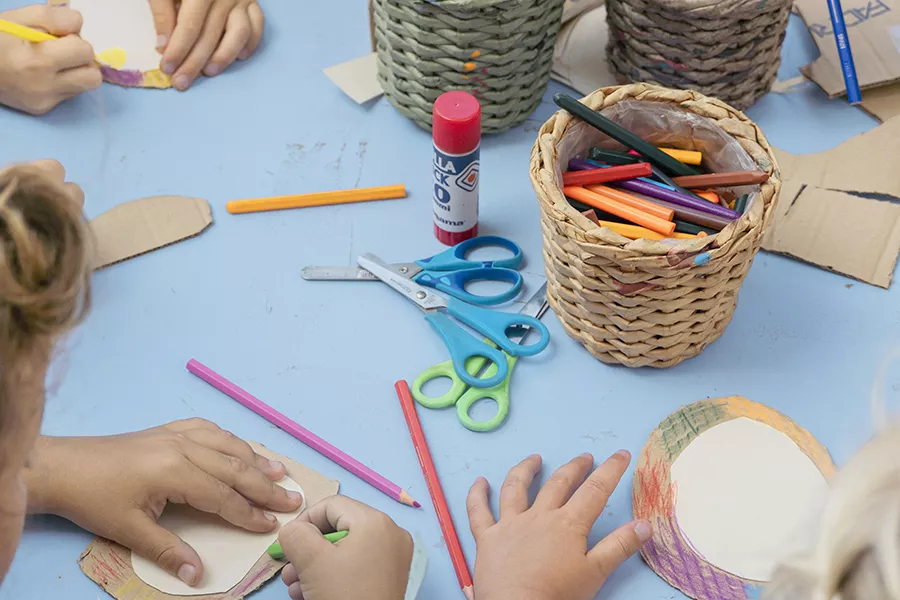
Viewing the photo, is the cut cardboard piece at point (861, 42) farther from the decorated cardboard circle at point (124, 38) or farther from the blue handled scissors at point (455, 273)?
the decorated cardboard circle at point (124, 38)

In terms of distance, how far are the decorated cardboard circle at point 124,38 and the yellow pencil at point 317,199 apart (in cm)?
19

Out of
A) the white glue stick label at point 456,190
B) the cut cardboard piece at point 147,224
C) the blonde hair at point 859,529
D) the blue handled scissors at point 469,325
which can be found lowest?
the blue handled scissors at point 469,325

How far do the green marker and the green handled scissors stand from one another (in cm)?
13

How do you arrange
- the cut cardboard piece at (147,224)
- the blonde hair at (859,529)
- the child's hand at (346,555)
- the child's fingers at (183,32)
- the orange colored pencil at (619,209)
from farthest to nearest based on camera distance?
the child's fingers at (183,32) → the cut cardboard piece at (147,224) → the orange colored pencil at (619,209) → the child's hand at (346,555) → the blonde hair at (859,529)

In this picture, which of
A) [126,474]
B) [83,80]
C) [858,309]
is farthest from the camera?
[83,80]

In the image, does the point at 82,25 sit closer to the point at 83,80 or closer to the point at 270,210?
the point at 83,80

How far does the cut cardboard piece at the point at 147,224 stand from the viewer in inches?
28.7

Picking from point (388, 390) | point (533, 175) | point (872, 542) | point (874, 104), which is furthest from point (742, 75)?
point (872, 542)

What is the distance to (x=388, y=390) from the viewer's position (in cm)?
65

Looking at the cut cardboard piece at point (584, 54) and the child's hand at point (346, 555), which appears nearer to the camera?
the child's hand at point (346, 555)

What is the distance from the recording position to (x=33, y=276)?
1.12 ft

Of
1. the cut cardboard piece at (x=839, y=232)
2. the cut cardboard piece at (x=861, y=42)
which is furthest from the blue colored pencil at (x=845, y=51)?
the cut cardboard piece at (x=839, y=232)

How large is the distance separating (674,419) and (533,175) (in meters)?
0.21

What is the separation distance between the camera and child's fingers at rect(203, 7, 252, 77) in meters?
0.85
